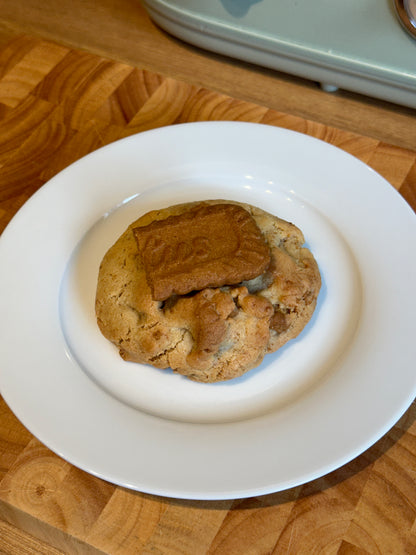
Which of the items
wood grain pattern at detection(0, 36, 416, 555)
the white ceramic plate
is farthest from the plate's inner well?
wood grain pattern at detection(0, 36, 416, 555)

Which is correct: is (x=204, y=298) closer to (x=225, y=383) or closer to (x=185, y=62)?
(x=225, y=383)

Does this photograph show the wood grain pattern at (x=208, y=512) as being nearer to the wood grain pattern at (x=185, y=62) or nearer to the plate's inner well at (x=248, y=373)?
the plate's inner well at (x=248, y=373)

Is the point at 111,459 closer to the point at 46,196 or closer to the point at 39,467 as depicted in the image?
the point at 39,467

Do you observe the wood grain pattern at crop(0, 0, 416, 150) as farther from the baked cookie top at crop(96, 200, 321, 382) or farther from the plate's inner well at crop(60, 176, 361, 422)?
the baked cookie top at crop(96, 200, 321, 382)

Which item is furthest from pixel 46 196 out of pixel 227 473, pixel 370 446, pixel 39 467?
pixel 370 446

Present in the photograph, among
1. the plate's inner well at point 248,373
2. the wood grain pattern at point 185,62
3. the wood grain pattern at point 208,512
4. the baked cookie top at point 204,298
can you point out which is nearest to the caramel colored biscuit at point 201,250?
the baked cookie top at point 204,298
